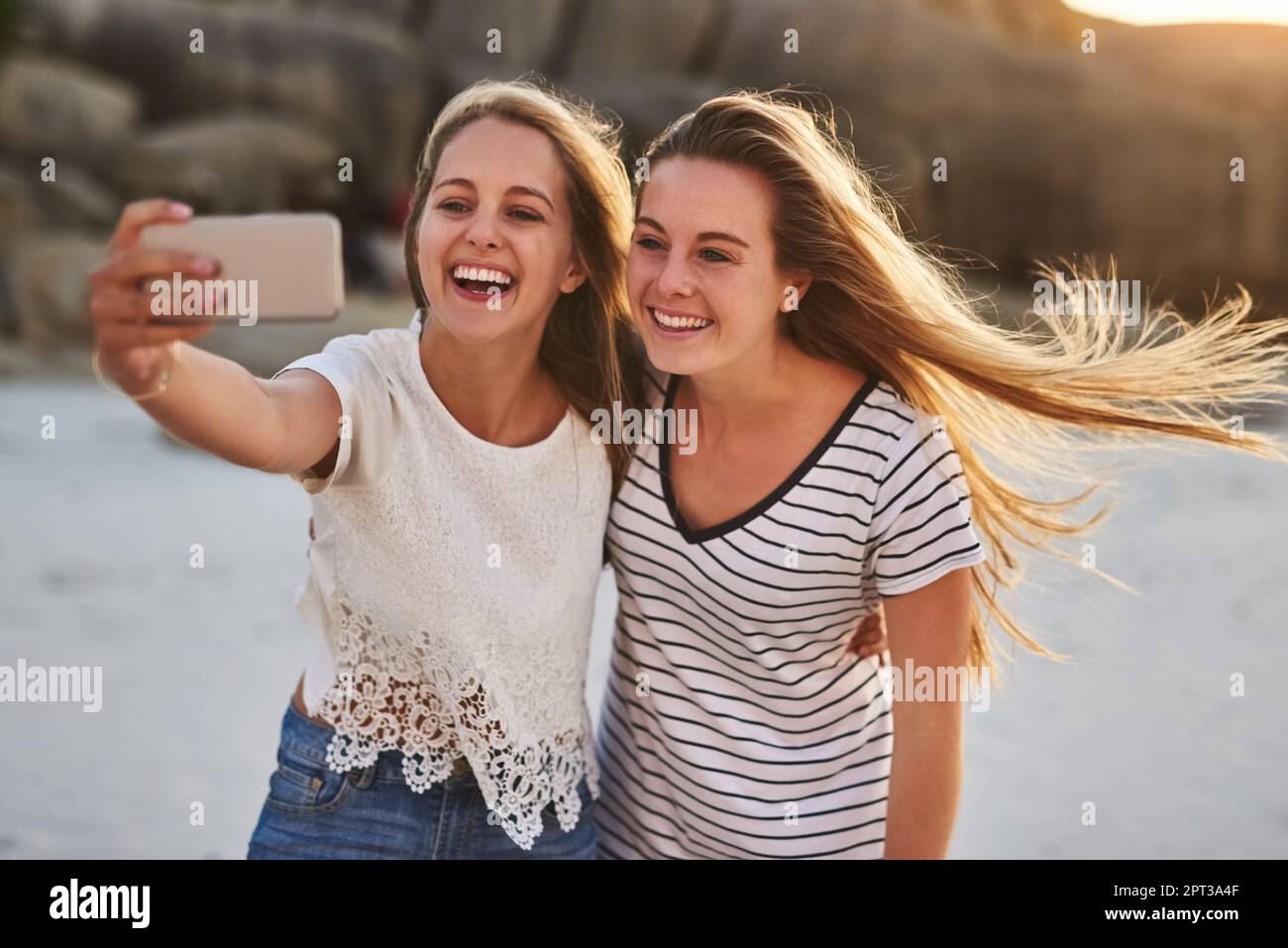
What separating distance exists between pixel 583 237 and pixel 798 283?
1.35 ft

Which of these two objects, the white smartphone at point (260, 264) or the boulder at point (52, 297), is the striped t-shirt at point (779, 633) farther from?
the boulder at point (52, 297)

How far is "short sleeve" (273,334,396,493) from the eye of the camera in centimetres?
211

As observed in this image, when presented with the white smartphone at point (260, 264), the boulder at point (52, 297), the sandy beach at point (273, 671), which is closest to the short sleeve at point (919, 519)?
the white smartphone at point (260, 264)

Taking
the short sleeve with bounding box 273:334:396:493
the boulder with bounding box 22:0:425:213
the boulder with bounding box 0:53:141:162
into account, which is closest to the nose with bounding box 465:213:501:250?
the short sleeve with bounding box 273:334:396:493

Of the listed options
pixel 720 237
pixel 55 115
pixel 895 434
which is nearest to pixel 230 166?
pixel 55 115

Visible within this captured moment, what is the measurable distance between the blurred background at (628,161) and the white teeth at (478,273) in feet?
4.67

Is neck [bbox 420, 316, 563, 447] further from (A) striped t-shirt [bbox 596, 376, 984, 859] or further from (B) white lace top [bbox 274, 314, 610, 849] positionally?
(A) striped t-shirt [bbox 596, 376, 984, 859]

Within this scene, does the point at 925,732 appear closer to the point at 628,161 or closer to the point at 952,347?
the point at 952,347

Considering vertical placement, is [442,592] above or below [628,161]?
below

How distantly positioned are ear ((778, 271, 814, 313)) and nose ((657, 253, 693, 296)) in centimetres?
22

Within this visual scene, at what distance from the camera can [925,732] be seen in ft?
7.80

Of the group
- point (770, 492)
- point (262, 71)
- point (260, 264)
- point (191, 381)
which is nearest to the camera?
point (260, 264)

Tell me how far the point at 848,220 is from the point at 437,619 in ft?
3.40
